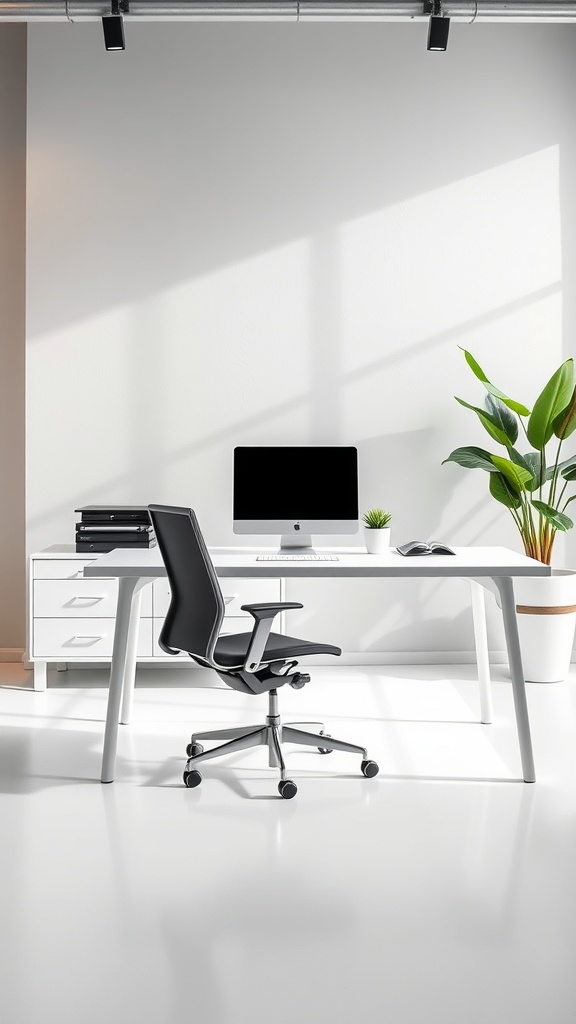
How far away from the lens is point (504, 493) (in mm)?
5156

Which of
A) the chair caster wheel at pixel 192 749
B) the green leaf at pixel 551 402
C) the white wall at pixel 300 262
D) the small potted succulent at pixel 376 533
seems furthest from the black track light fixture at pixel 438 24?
the chair caster wheel at pixel 192 749

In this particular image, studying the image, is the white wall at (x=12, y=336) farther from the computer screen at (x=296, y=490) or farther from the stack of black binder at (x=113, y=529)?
the computer screen at (x=296, y=490)

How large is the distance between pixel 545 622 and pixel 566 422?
107 cm

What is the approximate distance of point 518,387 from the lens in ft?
18.1

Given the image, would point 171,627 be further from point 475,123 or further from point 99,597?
point 475,123

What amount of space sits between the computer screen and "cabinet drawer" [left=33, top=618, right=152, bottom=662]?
102 centimetres

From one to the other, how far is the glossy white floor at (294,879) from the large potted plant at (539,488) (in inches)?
32.8

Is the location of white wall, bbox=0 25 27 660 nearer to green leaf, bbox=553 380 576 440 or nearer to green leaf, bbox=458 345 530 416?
green leaf, bbox=458 345 530 416

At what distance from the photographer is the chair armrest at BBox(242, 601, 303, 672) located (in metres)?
3.19

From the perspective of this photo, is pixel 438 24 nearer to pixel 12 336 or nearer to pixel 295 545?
pixel 295 545

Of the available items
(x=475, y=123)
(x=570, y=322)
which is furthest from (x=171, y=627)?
(x=475, y=123)

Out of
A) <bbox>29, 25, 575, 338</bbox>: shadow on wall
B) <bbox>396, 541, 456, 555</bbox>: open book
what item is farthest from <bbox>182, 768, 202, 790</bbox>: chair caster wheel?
<bbox>29, 25, 575, 338</bbox>: shadow on wall

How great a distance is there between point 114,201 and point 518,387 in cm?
254

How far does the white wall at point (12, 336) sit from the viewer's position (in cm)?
559
